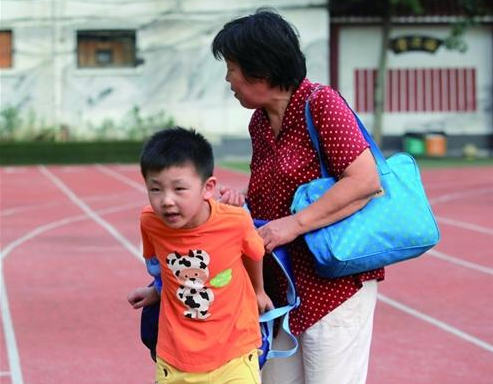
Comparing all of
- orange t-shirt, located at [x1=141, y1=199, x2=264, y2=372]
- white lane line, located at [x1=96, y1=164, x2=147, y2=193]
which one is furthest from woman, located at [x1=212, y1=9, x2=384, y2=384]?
white lane line, located at [x1=96, y1=164, x2=147, y2=193]

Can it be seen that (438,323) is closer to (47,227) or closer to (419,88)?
(47,227)

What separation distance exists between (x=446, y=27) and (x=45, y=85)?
503 inches

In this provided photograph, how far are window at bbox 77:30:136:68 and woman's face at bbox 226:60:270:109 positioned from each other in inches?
1200

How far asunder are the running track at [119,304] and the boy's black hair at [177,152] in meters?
3.35

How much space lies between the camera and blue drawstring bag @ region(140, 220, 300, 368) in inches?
138

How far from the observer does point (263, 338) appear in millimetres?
3609

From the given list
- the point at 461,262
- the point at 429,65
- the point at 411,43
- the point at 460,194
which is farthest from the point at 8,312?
the point at 429,65

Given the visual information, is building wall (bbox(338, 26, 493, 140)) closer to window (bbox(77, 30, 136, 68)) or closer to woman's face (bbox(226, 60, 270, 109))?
window (bbox(77, 30, 136, 68))

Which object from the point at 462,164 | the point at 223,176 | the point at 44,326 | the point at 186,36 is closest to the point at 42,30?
the point at 186,36

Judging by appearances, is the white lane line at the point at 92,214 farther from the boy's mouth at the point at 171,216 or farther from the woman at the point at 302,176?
the boy's mouth at the point at 171,216

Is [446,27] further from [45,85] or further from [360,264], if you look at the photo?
[360,264]

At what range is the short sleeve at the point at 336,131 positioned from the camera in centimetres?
336

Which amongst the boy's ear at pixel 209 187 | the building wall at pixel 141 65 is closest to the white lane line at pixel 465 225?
the boy's ear at pixel 209 187

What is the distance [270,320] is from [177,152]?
0.70 meters
